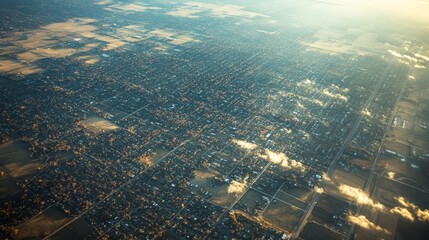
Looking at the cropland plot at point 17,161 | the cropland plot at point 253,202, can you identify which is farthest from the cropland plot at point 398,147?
the cropland plot at point 17,161

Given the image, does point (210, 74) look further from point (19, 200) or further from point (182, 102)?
point (19, 200)

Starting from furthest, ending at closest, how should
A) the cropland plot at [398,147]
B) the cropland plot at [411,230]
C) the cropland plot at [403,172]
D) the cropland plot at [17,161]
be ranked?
the cropland plot at [398,147] < the cropland plot at [403,172] < the cropland plot at [17,161] < the cropland plot at [411,230]

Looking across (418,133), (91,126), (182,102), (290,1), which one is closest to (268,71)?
(182,102)

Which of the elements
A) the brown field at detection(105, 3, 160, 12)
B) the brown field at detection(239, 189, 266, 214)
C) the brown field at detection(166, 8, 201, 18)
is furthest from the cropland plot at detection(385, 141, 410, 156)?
the brown field at detection(105, 3, 160, 12)

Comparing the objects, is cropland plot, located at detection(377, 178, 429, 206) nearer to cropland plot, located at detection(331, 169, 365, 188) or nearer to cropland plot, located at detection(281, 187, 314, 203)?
cropland plot, located at detection(331, 169, 365, 188)

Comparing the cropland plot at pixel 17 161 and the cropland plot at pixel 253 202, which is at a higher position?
the cropland plot at pixel 253 202

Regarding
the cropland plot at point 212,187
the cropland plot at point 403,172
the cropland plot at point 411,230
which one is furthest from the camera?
the cropland plot at point 403,172

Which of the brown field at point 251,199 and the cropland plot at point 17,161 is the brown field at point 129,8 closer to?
the cropland plot at point 17,161
